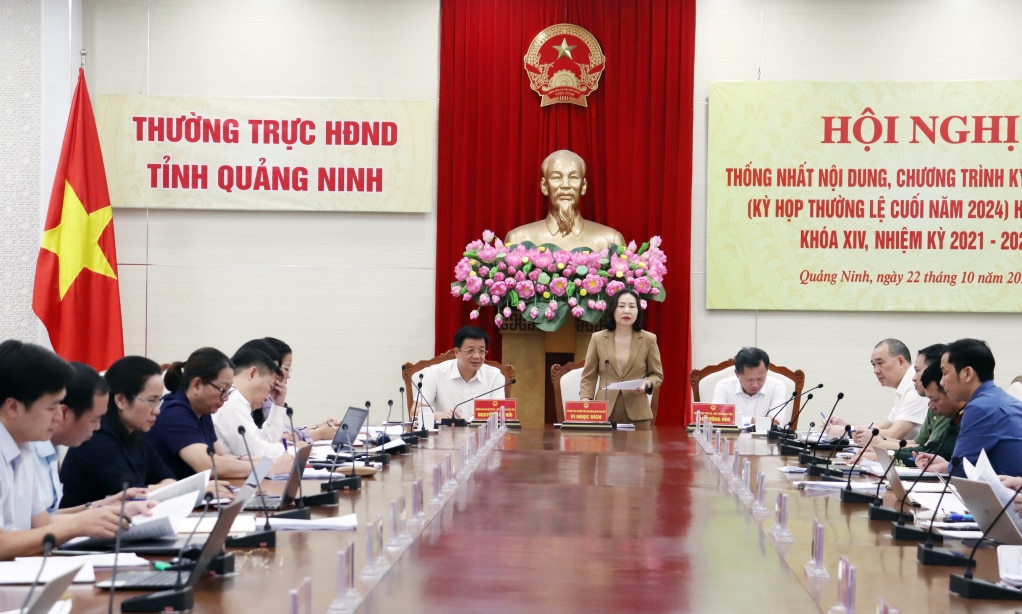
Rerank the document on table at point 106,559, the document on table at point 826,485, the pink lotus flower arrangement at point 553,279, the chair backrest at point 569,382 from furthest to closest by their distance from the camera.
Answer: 1. the pink lotus flower arrangement at point 553,279
2. the chair backrest at point 569,382
3. the document on table at point 826,485
4. the document on table at point 106,559

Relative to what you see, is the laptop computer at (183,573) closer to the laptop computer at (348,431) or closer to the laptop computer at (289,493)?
the laptop computer at (289,493)

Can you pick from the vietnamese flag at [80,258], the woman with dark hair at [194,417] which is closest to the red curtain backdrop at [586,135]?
the vietnamese flag at [80,258]

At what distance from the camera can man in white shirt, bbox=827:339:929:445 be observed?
535 centimetres

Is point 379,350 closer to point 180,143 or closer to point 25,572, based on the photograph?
point 180,143

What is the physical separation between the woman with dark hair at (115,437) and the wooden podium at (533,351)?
148 inches

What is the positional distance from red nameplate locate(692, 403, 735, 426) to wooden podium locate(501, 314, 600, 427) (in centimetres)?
155

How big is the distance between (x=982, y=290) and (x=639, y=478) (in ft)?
14.1

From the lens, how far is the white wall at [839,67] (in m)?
7.25

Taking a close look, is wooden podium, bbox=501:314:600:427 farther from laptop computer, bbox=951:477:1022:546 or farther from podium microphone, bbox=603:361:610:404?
laptop computer, bbox=951:477:1022:546

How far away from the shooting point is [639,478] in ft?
12.2

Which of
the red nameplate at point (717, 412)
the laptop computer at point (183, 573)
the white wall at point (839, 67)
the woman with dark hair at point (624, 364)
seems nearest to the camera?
the laptop computer at point (183, 573)

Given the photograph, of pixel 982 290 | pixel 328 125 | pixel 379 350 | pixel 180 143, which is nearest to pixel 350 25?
pixel 328 125

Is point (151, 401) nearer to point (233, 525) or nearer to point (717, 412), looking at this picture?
point (233, 525)

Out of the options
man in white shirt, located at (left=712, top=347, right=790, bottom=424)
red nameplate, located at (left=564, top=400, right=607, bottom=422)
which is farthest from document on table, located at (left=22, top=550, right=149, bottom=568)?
man in white shirt, located at (left=712, top=347, right=790, bottom=424)
